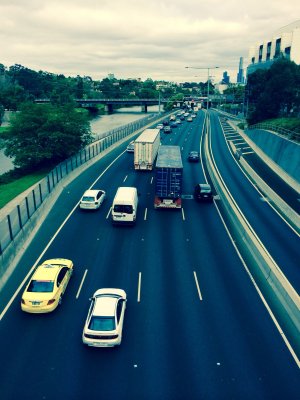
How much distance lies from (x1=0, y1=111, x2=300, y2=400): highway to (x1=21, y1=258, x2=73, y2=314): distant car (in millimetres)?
511

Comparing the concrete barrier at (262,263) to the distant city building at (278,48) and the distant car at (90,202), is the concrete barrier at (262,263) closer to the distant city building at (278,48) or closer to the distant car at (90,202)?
the distant car at (90,202)

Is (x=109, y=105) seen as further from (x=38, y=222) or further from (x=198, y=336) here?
(x=198, y=336)

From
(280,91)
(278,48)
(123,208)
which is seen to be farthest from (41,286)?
(278,48)

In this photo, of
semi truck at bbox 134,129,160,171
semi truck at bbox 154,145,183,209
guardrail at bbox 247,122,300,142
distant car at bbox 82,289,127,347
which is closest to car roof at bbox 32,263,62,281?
distant car at bbox 82,289,127,347

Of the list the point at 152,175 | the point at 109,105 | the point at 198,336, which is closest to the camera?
the point at 198,336

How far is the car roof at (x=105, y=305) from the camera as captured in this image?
15.4 meters

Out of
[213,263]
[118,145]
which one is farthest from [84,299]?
[118,145]

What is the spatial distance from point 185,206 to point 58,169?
50.5 feet

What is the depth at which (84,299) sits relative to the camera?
18.4 m

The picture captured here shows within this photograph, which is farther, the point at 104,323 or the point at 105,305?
the point at 105,305

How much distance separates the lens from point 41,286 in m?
17.6

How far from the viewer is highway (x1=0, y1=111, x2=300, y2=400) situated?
13156 mm

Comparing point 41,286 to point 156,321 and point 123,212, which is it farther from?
point 123,212

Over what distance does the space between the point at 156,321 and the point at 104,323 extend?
116 inches
